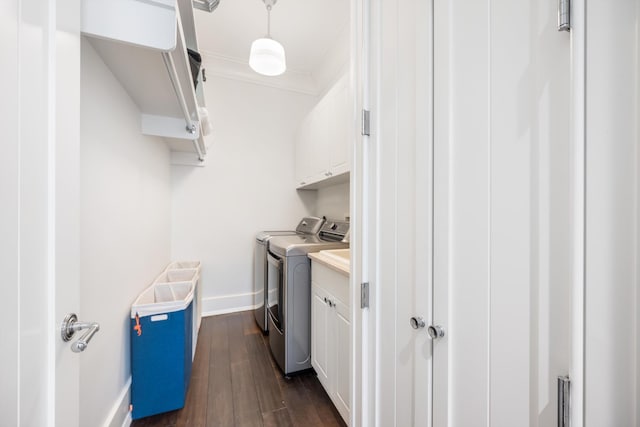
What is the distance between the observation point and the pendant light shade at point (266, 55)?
1914 millimetres

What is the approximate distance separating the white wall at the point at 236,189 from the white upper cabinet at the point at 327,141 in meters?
0.38

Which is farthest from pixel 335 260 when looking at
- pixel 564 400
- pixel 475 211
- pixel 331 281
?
pixel 564 400

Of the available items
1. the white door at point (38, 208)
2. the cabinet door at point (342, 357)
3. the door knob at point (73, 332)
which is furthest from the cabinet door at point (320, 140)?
the door knob at point (73, 332)

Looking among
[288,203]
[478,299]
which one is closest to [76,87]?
[478,299]

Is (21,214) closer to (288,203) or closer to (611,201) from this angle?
(611,201)

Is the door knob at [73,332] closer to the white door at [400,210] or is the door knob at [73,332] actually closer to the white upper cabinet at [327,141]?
the white door at [400,210]

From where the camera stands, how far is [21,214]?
18.7 inches

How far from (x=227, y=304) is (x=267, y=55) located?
2.59 metres

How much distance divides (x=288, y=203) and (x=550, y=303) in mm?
2927

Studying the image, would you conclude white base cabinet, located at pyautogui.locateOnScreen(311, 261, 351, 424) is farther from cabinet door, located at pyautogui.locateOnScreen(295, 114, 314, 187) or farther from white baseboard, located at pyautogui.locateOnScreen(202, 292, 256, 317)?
white baseboard, located at pyautogui.locateOnScreen(202, 292, 256, 317)

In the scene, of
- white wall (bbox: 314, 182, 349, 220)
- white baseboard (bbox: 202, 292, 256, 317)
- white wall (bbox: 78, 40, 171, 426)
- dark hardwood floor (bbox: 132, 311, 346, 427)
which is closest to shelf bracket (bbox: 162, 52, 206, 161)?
white wall (bbox: 78, 40, 171, 426)

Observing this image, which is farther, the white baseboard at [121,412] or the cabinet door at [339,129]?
Result: the cabinet door at [339,129]

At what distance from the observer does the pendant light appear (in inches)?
75.4

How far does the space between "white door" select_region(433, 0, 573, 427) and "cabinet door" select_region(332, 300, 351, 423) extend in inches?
26.7
